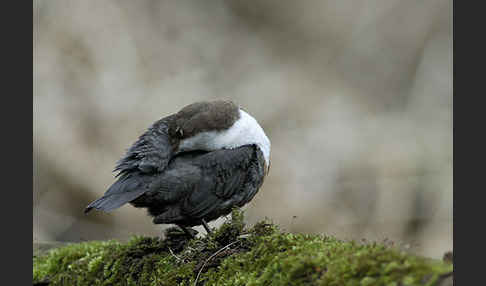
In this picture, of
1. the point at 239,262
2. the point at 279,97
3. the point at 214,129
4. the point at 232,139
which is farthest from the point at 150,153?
the point at 279,97

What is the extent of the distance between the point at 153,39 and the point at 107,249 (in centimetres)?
354

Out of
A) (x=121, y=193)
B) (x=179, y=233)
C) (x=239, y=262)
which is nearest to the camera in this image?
(x=239, y=262)

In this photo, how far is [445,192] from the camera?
5.33 metres

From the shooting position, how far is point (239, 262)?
7.91 feet

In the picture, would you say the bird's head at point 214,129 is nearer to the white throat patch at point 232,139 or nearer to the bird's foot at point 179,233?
the white throat patch at point 232,139

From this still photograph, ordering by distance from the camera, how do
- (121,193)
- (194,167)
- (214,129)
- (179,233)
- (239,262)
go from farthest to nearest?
(214,129) < (194,167) < (179,233) < (121,193) < (239,262)

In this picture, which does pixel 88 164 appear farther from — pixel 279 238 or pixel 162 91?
pixel 279 238

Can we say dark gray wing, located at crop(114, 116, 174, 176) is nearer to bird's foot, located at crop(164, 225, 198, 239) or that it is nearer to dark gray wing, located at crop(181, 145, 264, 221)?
dark gray wing, located at crop(181, 145, 264, 221)

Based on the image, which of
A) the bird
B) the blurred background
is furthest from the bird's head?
the blurred background

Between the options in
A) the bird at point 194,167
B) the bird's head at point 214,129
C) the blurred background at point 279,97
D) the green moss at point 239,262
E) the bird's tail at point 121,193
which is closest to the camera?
the green moss at point 239,262

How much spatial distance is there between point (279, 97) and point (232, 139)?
2.51m

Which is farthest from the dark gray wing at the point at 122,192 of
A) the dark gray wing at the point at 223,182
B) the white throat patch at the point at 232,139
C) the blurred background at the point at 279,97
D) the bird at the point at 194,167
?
the blurred background at the point at 279,97

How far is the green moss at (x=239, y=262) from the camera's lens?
177 cm

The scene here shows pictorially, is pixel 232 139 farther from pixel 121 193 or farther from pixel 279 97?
pixel 279 97
